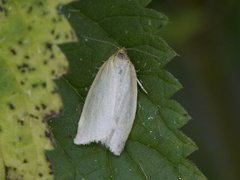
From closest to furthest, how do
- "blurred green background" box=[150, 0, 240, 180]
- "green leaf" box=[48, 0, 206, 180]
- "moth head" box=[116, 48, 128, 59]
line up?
"green leaf" box=[48, 0, 206, 180] → "moth head" box=[116, 48, 128, 59] → "blurred green background" box=[150, 0, 240, 180]

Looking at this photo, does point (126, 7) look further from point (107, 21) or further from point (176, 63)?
point (176, 63)

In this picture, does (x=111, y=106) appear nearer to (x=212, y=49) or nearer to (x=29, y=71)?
(x=29, y=71)

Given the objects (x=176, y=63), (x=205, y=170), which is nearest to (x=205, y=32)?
(x=176, y=63)

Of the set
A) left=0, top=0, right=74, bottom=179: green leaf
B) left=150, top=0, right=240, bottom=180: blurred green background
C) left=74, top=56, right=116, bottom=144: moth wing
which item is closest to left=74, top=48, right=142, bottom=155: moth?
left=74, top=56, right=116, bottom=144: moth wing

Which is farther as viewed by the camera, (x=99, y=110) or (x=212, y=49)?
(x=212, y=49)

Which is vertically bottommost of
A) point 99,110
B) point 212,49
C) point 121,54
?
point 99,110

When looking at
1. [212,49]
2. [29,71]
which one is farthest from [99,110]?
[212,49]

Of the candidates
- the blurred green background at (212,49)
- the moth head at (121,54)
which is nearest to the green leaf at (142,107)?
the moth head at (121,54)

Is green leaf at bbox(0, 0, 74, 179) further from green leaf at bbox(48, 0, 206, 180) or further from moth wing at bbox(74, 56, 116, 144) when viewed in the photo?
moth wing at bbox(74, 56, 116, 144)
